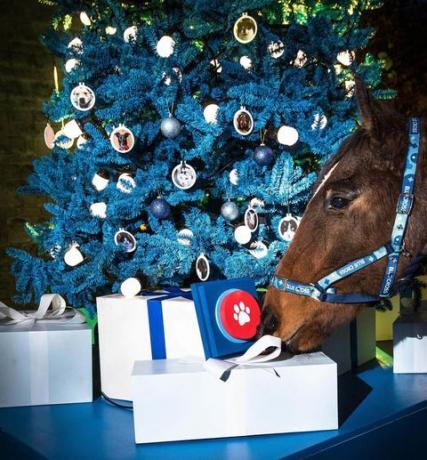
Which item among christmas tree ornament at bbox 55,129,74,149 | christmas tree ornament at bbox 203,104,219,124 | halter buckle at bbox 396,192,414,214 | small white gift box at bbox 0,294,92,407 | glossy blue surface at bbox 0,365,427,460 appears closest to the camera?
glossy blue surface at bbox 0,365,427,460

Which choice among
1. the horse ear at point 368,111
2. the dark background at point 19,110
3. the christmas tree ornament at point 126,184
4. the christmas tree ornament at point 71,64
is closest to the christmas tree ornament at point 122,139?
the christmas tree ornament at point 126,184

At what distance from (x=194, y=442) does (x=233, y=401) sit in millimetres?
144

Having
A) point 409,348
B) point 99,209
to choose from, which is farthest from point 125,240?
point 409,348

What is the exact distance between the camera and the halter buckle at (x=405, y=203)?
1.31 meters

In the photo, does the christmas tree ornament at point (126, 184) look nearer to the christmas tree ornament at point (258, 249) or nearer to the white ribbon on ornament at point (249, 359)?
the christmas tree ornament at point (258, 249)

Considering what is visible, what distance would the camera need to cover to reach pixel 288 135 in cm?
179

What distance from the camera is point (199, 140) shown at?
1793 mm

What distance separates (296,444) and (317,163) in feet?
4.23

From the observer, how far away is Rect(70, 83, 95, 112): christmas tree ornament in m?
1.77

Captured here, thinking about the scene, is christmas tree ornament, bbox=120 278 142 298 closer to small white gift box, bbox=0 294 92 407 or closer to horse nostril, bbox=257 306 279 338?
small white gift box, bbox=0 294 92 407

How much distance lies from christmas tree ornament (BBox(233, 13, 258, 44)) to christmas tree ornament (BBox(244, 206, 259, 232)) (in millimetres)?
596

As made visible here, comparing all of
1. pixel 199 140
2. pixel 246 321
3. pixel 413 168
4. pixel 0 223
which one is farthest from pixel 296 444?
pixel 0 223

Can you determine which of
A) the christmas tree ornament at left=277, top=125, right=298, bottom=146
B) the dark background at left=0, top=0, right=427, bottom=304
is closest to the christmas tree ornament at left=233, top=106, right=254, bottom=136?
the christmas tree ornament at left=277, top=125, right=298, bottom=146

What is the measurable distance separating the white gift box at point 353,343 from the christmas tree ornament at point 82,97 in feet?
3.84
